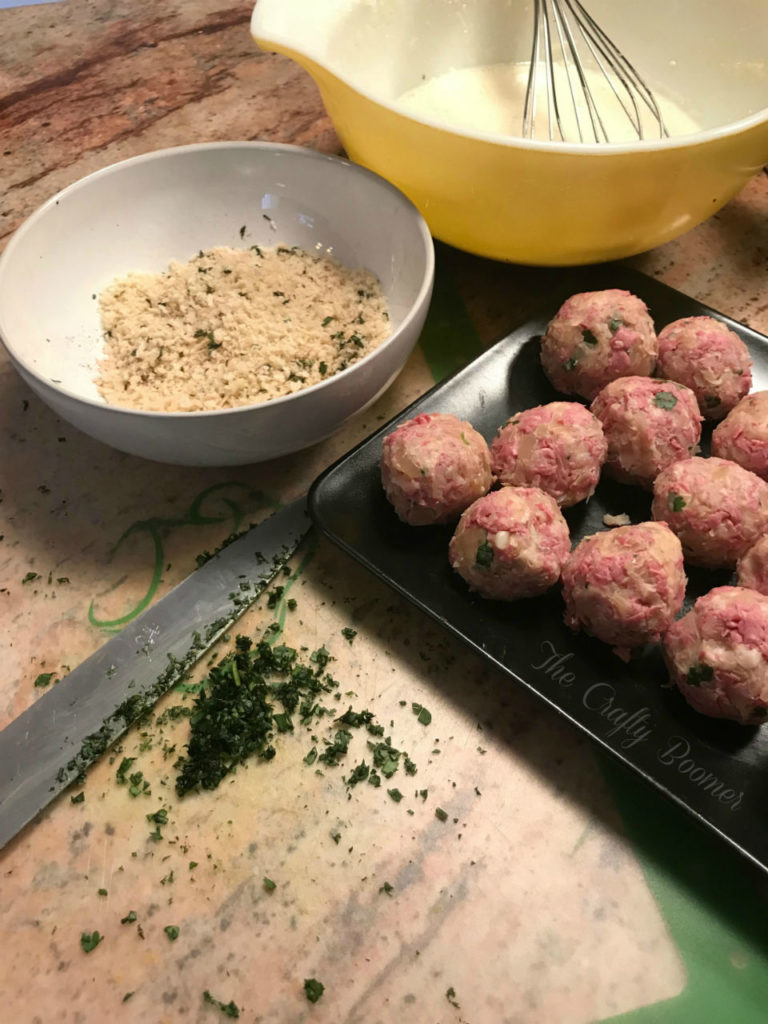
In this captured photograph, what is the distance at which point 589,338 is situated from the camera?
128 centimetres

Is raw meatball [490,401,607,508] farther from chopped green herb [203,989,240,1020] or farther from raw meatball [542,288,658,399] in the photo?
chopped green herb [203,989,240,1020]

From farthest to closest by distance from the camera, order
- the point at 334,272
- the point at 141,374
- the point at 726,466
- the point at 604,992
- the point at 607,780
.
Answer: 1. the point at 334,272
2. the point at 141,374
3. the point at 726,466
4. the point at 607,780
5. the point at 604,992

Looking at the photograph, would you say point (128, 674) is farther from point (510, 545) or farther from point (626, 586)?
point (626, 586)

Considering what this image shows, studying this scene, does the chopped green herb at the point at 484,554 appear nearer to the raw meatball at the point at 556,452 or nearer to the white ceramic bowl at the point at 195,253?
the raw meatball at the point at 556,452

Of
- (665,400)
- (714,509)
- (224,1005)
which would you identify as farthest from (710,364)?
(224,1005)

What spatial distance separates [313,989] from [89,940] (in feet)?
0.82

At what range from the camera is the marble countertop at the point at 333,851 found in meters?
0.90

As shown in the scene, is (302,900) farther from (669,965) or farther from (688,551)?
(688,551)

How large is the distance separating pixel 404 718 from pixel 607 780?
0.85ft

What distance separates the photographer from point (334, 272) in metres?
1.47

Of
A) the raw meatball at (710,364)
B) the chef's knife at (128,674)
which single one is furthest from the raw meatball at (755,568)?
the chef's knife at (128,674)

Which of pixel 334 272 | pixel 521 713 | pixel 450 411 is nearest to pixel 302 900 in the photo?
pixel 521 713

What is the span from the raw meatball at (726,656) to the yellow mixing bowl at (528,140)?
656mm

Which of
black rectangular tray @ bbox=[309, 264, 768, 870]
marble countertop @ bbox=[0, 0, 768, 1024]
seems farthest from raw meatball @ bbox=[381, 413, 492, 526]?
marble countertop @ bbox=[0, 0, 768, 1024]
